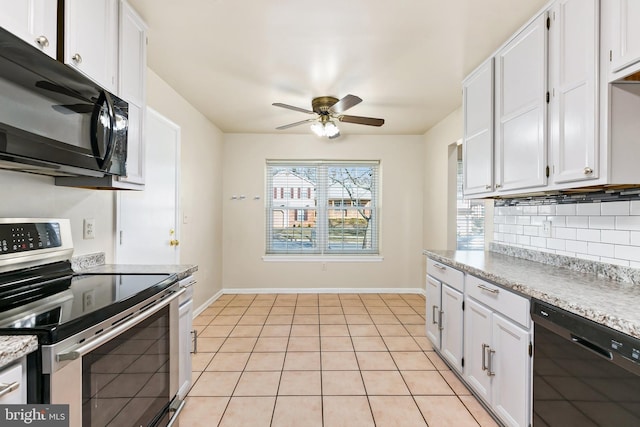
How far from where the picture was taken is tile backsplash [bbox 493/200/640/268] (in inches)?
69.1

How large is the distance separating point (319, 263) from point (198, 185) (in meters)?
2.19

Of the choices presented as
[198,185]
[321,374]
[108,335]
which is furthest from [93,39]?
[321,374]

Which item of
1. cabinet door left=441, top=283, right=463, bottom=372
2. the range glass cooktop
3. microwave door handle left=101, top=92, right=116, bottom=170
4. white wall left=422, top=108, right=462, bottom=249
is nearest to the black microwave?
microwave door handle left=101, top=92, right=116, bottom=170

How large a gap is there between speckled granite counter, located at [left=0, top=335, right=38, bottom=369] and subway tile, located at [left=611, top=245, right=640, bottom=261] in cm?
260

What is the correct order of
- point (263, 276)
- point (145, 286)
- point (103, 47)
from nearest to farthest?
point (145, 286)
point (103, 47)
point (263, 276)

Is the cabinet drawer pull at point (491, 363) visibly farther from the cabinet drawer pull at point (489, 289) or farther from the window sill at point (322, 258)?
the window sill at point (322, 258)

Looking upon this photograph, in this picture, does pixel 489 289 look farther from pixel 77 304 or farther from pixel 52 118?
pixel 52 118

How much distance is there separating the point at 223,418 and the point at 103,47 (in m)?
2.21

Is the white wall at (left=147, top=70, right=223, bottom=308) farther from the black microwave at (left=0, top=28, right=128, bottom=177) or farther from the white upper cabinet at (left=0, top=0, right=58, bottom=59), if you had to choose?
the white upper cabinet at (left=0, top=0, right=58, bottom=59)

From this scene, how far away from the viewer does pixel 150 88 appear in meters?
2.84

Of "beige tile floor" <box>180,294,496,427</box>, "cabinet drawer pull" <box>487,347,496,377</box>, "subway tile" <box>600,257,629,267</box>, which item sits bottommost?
"beige tile floor" <box>180,294,496,427</box>

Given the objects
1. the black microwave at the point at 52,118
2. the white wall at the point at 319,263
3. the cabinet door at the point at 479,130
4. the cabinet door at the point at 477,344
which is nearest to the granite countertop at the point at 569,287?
the cabinet door at the point at 477,344

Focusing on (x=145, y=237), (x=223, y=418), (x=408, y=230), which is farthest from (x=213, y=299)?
(x=408, y=230)

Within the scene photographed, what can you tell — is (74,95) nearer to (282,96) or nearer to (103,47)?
(103,47)
